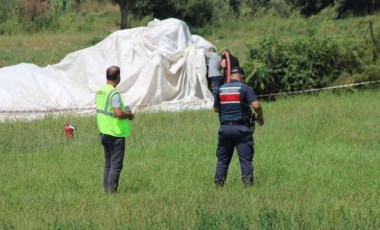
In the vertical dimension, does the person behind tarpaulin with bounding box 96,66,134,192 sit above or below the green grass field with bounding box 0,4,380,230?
above

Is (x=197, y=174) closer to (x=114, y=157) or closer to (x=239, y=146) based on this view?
(x=239, y=146)

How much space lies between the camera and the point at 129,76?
2027cm

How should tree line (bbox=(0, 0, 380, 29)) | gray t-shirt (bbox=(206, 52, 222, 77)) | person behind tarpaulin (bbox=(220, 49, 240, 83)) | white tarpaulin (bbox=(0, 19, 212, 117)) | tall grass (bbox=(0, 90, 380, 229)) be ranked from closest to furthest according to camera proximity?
tall grass (bbox=(0, 90, 380, 229)) < person behind tarpaulin (bbox=(220, 49, 240, 83)) < white tarpaulin (bbox=(0, 19, 212, 117)) < gray t-shirt (bbox=(206, 52, 222, 77)) < tree line (bbox=(0, 0, 380, 29))

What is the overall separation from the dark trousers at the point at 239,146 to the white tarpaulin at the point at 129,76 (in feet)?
29.7

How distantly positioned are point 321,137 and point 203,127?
2600 millimetres

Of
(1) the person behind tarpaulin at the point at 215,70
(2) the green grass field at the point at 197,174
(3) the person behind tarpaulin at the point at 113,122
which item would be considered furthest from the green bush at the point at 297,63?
(3) the person behind tarpaulin at the point at 113,122

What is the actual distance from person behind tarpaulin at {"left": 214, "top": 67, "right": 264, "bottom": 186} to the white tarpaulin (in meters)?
9.13

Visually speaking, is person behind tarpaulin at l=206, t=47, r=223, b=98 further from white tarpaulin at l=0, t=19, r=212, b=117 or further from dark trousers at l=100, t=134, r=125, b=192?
dark trousers at l=100, t=134, r=125, b=192

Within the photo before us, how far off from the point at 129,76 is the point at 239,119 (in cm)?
1042

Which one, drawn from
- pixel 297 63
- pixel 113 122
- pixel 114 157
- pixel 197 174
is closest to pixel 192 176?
pixel 197 174

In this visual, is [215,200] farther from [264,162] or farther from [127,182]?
[264,162]

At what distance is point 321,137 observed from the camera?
14648 millimetres

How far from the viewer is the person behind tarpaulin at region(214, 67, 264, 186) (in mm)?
10141

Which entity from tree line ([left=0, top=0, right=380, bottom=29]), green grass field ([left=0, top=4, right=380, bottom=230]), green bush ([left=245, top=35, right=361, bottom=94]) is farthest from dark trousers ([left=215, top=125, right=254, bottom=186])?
tree line ([left=0, top=0, right=380, bottom=29])
